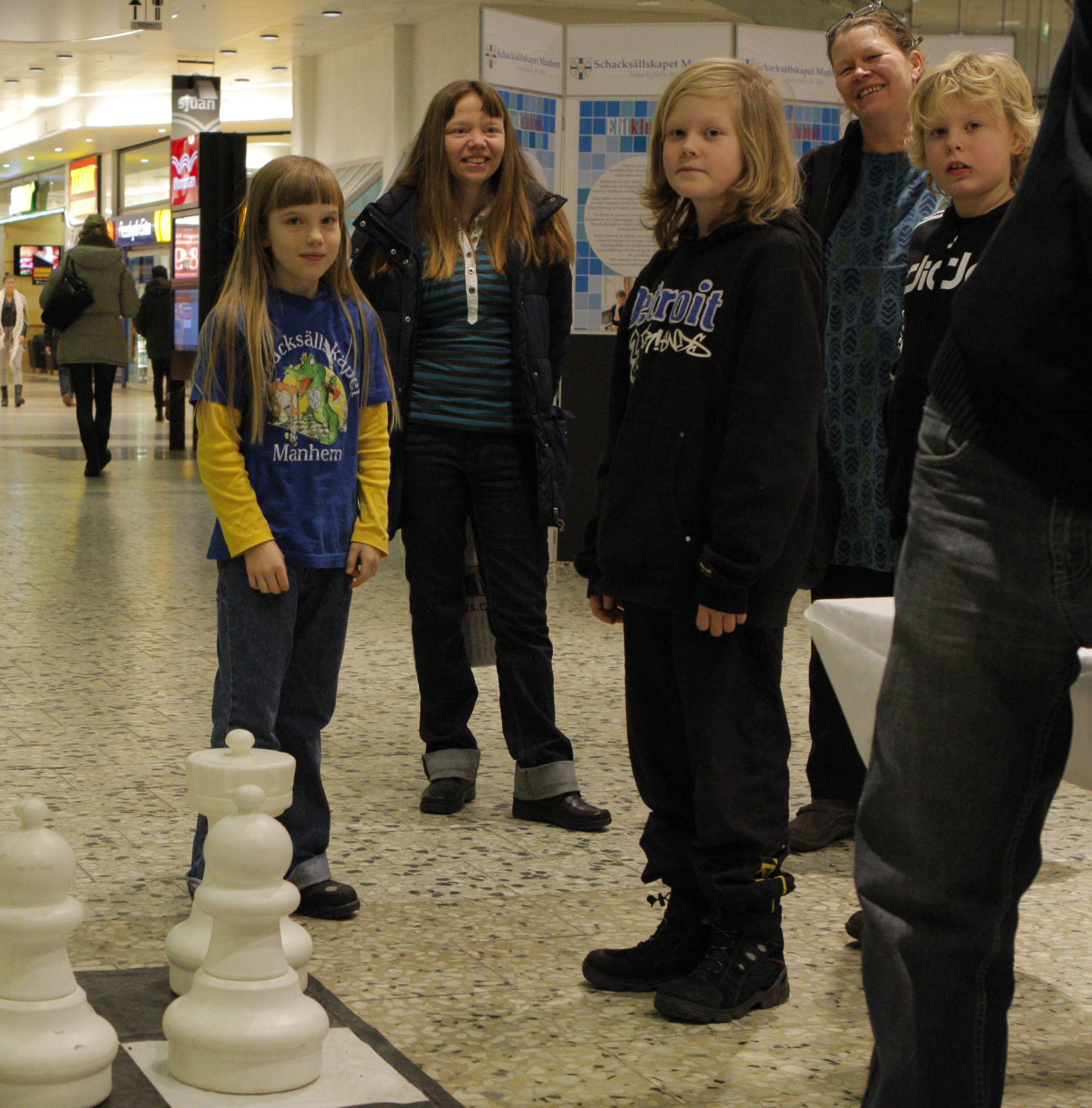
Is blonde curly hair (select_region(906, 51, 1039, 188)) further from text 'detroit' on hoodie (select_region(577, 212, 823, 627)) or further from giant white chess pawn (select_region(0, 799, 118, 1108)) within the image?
giant white chess pawn (select_region(0, 799, 118, 1108))

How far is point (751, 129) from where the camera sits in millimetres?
2277

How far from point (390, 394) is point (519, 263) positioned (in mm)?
690

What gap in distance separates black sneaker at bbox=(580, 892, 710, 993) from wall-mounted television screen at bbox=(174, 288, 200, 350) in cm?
1151

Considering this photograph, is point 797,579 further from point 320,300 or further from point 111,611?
point 111,611

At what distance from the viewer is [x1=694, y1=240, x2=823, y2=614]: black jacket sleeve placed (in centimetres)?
214

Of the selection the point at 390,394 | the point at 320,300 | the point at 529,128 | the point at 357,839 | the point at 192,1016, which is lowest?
the point at 357,839

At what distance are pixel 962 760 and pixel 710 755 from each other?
1012mm

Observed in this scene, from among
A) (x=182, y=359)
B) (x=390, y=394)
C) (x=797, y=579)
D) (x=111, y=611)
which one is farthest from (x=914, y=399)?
(x=182, y=359)

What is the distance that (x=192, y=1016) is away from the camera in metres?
1.79

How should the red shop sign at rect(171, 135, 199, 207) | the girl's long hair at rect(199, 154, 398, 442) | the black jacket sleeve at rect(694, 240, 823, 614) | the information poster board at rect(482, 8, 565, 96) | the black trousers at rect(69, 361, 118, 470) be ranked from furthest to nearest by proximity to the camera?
1. the red shop sign at rect(171, 135, 199, 207)
2. the black trousers at rect(69, 361, 118, 470)
3. the information poster board at rect(482, 8, 565, 96)
4. the girl's long hair at rect(199, 154, 398, 442)
5. the black jacket sleeve at rect(694, 240, 823, 614)

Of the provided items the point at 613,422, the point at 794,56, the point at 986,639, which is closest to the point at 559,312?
the point at 613,422

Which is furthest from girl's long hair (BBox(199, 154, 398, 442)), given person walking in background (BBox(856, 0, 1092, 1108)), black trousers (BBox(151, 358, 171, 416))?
black trousers (BBox(151, 358, 171, 416))

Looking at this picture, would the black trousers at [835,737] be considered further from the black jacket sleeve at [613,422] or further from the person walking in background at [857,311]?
the black jacket sleeve at [613,422]

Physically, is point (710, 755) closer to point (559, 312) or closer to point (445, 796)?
point (445, 796)
